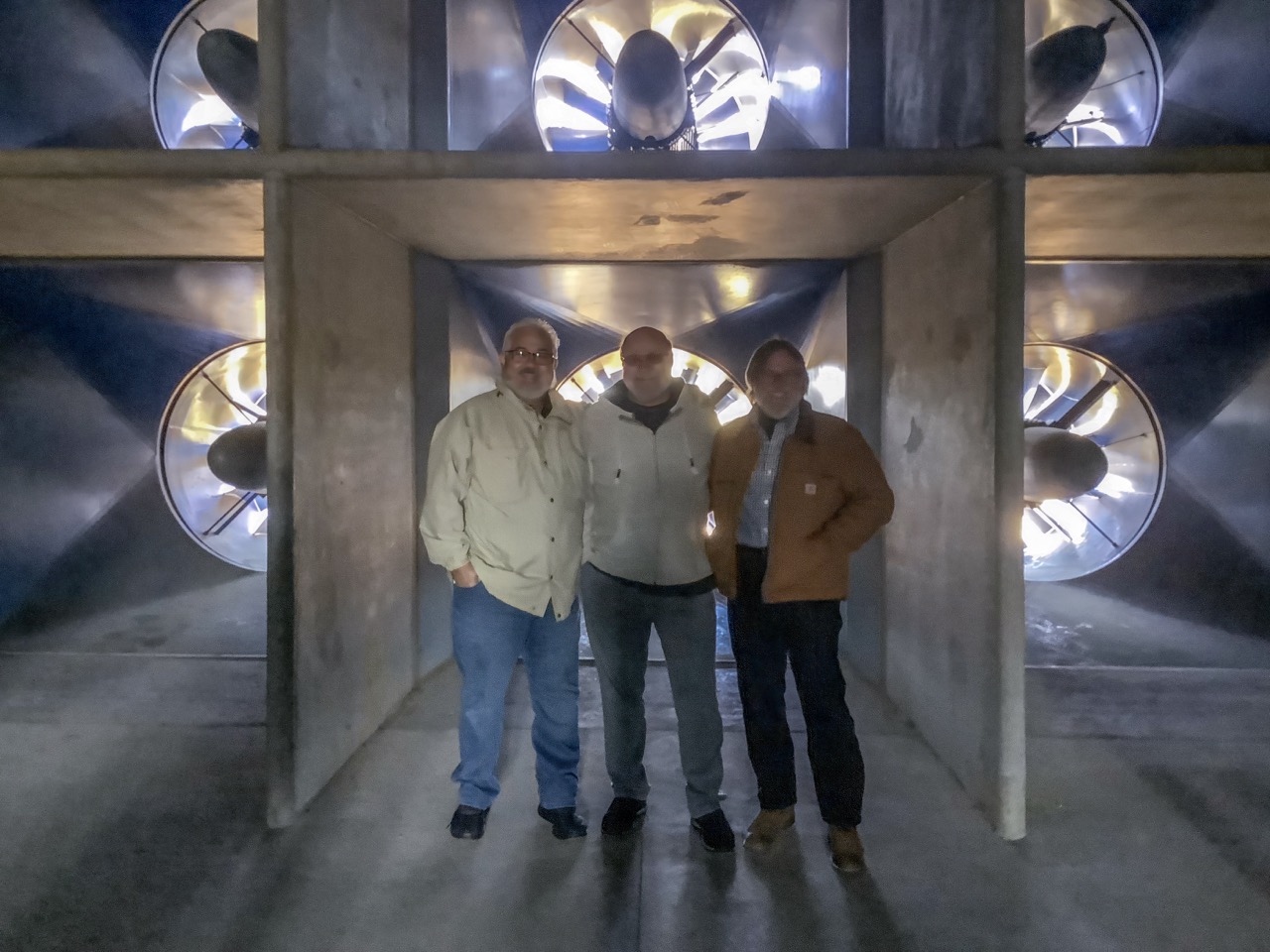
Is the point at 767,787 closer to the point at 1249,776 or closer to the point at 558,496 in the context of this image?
the point at 558,496

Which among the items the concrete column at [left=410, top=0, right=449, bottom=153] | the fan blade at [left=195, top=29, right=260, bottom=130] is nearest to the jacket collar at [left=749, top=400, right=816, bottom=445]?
the concrete column at [left=410, top=0, right=449, bottom=153]

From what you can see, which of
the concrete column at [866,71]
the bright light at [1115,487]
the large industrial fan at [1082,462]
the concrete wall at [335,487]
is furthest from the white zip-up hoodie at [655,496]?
the bright light at [1115,487]

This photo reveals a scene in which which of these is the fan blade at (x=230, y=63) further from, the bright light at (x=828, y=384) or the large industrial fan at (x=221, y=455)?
the bright light at (x=828, y=384)

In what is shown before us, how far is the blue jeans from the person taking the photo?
92.6 inches

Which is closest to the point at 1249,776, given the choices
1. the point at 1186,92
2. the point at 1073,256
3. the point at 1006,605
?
the point at 1006,605

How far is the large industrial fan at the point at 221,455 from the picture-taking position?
4.57 meters

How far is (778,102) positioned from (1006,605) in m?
3.25

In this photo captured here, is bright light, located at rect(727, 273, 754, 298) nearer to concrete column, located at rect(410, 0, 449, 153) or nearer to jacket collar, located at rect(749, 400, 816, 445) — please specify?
concrete column, located at rect(410, 0, 449, 153)

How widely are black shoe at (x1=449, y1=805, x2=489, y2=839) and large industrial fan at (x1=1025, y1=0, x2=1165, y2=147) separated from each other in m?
4.07

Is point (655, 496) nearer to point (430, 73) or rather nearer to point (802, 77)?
point (430, 73)

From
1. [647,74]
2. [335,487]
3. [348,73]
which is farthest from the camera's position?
[647,74]

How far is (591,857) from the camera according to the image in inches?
89.9

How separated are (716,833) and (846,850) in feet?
1.27

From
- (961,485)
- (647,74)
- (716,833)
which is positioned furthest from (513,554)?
(647,74)
